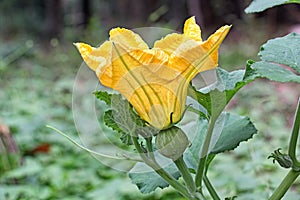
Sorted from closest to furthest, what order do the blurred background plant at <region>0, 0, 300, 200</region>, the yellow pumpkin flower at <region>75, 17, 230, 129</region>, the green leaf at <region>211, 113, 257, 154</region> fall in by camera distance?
1. the yellow pumpkin flower at <region>75, 17, 230, 129</region>
2. the green leaf at <region>211, 113, 257, 154</region>
3. the blurred background plant at <region>0, 0, 300, 200</region>

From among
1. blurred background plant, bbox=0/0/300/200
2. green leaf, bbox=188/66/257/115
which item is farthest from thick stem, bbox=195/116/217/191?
blurred background plant, bbox=0/0/300/200

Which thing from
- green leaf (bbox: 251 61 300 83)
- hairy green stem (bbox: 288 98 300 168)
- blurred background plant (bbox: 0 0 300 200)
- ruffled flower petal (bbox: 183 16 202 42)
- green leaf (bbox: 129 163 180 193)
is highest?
ruffled flower petal (bbox: 183 16 202 42)

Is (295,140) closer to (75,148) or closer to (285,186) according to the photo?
(285,186)

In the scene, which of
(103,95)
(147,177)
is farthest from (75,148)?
(103,95)

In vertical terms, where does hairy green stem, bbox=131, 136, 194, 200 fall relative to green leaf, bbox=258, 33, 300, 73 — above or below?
below

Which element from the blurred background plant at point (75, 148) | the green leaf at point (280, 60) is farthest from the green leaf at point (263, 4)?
the blurred background plant at point (75, 148)

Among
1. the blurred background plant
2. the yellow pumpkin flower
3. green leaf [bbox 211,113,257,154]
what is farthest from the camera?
the blurred background plant

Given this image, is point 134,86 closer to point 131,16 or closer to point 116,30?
point 116,30

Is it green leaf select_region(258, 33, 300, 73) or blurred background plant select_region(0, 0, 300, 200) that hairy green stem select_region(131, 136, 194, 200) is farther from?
blurred background plant select_region(0, 0, 300, 200)
